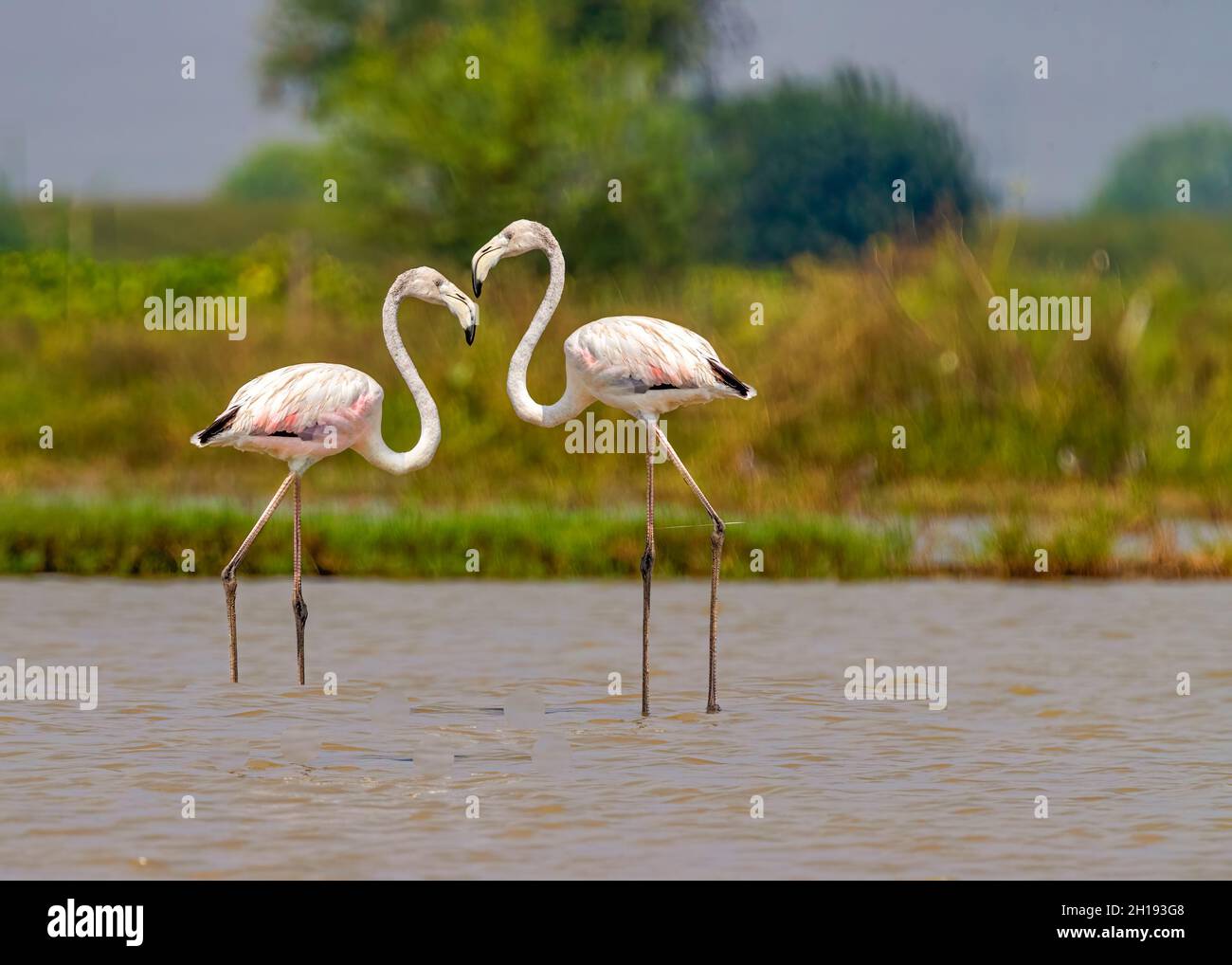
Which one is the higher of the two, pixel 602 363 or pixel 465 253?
pixel 465 253

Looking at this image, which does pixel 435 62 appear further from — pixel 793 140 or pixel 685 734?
pixel 685 734

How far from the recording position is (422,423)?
455 inches

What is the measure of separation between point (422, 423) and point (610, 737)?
2.02 meters

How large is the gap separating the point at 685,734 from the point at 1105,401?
1059 cm

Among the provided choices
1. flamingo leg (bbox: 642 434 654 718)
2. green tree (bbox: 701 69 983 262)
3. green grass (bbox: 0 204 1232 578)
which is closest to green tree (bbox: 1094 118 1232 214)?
green tree (bbox: 701 69 983 262)

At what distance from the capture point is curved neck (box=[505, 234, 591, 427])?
36.2 feet

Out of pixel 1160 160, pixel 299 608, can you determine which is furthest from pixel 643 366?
pixel 1160 160

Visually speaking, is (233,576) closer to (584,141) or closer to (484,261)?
(484,261)

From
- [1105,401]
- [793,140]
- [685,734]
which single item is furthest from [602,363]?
[793,140]

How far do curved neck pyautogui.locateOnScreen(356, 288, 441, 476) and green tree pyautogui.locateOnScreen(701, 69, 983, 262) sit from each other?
45.6 meters

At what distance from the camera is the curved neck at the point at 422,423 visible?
11.3 m

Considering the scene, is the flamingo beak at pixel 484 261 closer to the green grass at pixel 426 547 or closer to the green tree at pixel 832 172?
the green grass at pixel 426 547
